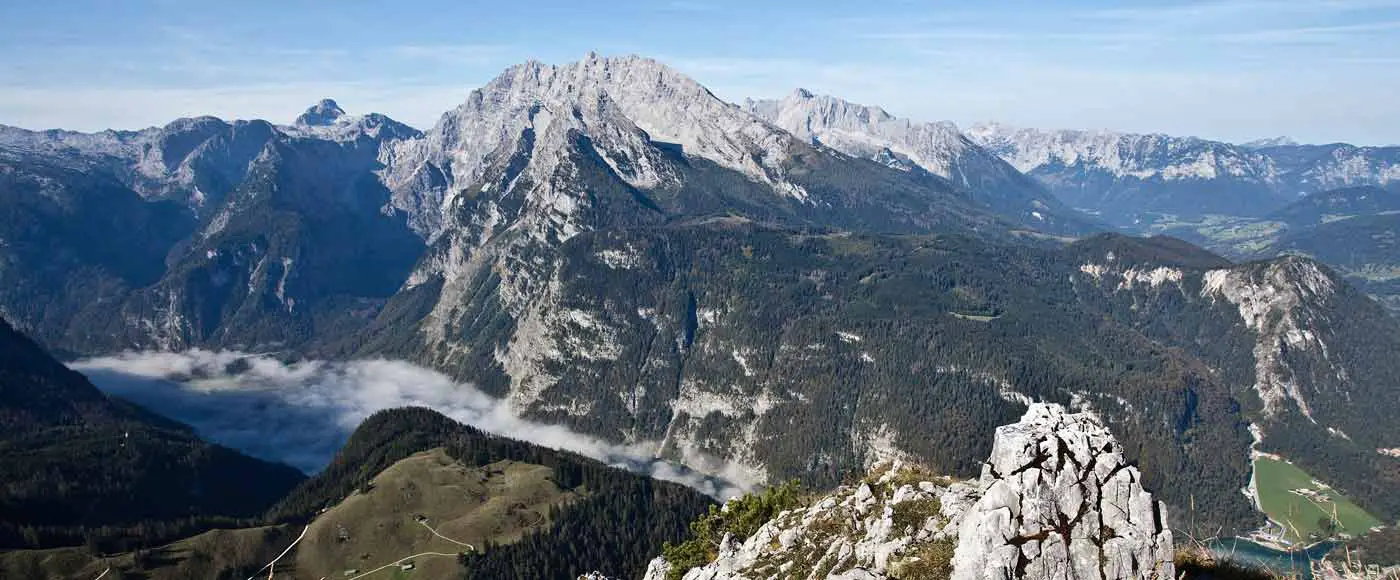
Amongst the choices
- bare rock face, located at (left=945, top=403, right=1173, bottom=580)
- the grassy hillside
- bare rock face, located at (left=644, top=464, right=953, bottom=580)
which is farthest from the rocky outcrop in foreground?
the grassy hillside

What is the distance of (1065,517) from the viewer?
43.7 m

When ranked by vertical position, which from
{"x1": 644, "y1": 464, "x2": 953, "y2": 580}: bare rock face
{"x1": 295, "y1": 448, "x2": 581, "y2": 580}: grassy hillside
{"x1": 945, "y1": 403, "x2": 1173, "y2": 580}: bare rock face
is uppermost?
{"x1": 945, "y1": 403, "x2": 1173, "y2": 580}: bare rock face

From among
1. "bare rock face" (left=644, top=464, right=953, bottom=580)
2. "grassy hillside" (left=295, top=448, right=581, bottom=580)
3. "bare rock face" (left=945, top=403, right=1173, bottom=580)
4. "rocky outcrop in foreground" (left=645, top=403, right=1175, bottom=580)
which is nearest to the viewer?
"bare rock face" (left=945, top=403, right=1173, bottom=580)

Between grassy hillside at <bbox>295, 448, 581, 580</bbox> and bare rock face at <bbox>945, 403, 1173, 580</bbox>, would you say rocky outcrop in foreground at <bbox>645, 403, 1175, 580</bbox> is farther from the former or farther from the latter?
grassy hillside at <bbox>295, 448, 581, 580</bbox>

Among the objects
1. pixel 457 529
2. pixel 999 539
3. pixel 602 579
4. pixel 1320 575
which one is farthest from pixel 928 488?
pixel 457 529

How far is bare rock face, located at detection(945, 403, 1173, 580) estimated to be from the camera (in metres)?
42.7

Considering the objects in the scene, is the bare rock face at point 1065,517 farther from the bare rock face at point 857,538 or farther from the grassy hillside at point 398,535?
the grassy hillside at point 398,535

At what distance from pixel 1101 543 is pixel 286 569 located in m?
182

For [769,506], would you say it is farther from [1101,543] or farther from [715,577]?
[1101,543]

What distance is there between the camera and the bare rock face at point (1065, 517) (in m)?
42.7

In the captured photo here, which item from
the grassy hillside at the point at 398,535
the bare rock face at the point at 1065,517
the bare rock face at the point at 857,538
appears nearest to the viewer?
the bare rock face at the point at 1065,517

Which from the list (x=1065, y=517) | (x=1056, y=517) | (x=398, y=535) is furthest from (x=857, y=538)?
(x=398, y=535)

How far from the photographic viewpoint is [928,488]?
66500mm

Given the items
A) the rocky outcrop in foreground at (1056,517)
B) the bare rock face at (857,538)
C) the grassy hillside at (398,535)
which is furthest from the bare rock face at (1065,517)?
the grassy hillside at (398,535)
